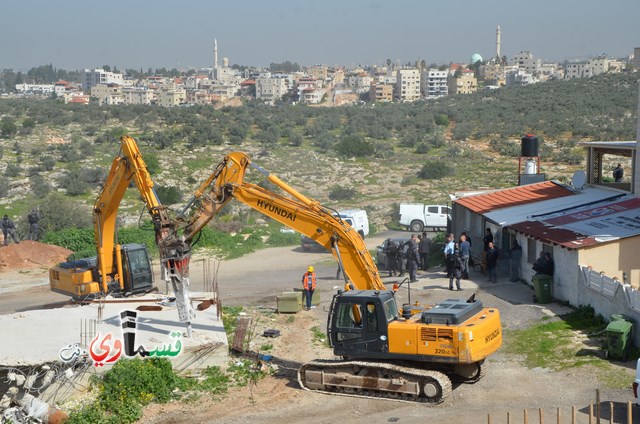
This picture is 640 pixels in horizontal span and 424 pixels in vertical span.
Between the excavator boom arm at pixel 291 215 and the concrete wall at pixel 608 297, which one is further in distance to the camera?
the excavator boom arm at pixel 291 215

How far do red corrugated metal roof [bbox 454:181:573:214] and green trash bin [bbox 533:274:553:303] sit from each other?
6.24m

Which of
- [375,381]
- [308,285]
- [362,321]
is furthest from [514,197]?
[375,381]

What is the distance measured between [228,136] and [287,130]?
7.54m

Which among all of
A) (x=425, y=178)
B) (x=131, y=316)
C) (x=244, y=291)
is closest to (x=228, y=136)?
(x=425, y=178)

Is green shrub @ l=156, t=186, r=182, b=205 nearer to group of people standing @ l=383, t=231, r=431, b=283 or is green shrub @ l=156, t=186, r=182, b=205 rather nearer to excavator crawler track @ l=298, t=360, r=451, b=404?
group of people standing @ l=383, t=231, r=431, b=283

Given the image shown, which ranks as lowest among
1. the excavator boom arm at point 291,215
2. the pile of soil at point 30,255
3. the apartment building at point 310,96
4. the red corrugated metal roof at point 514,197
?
the pile of soil at point 30,255

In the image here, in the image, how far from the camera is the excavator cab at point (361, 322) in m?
17.2

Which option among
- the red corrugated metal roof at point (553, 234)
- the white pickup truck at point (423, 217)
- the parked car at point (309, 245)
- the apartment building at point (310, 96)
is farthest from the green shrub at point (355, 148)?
the apartment building at point (310, 96)

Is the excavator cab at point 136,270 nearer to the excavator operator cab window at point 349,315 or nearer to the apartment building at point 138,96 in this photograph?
the excavator operator cab window at point 349,315

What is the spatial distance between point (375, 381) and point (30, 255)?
22106 millimetres

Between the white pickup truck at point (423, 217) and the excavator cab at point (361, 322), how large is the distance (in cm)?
2476

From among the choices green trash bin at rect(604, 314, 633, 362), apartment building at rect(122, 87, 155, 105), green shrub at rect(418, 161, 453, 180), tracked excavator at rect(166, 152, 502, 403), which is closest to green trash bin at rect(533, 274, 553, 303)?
green trash bin at rect(604, 314, 633, 362)

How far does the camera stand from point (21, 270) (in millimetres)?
34125

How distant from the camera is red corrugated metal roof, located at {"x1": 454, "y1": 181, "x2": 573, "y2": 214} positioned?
1213 inches
